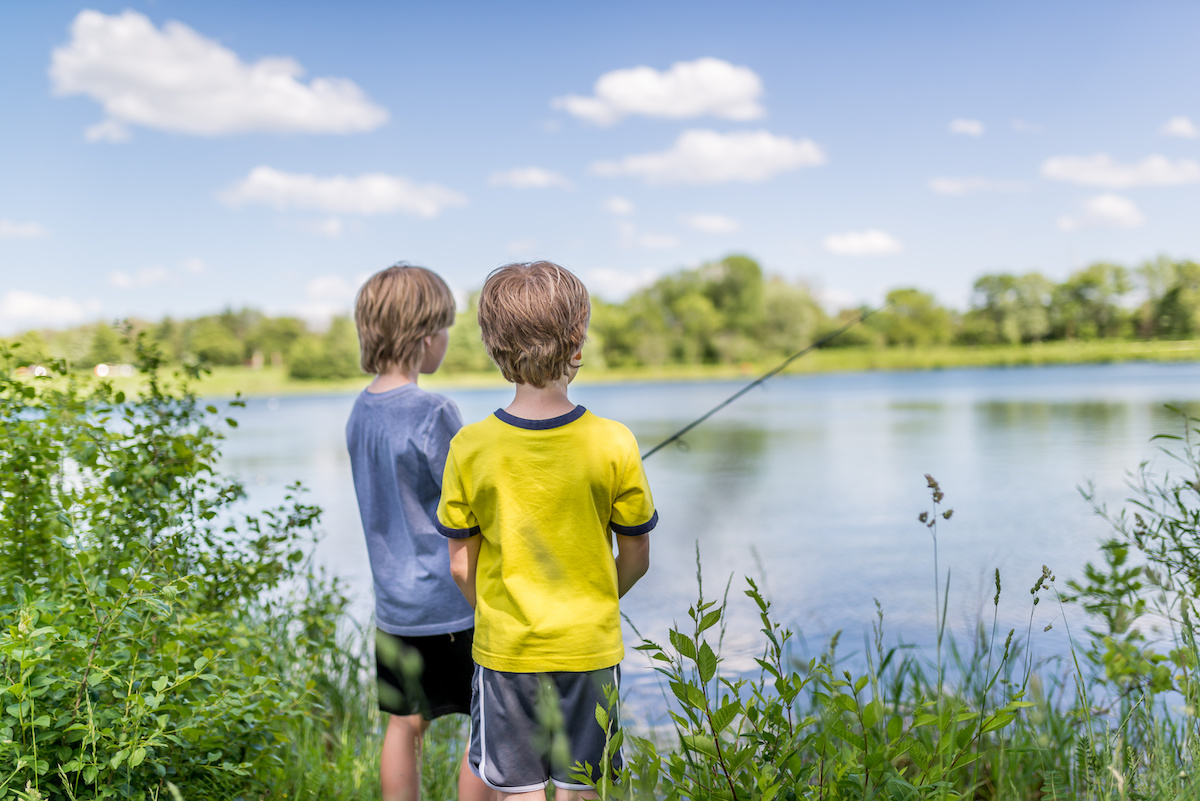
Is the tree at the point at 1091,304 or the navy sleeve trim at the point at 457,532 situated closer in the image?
the navy sleeve trim at the point at 457,532

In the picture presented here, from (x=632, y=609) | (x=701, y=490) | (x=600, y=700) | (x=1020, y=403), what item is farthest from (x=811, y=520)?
(x=1020, y=403)

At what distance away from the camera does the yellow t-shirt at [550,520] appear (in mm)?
1314

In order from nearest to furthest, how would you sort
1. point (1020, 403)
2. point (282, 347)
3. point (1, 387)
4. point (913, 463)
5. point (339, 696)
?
point (1, 387)
point (339, 696)
point (913, 463)
point (1020, 403)
point (282, 347)

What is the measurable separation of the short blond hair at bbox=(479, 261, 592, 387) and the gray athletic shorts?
0.52 metres

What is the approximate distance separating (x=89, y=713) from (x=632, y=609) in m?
3.41

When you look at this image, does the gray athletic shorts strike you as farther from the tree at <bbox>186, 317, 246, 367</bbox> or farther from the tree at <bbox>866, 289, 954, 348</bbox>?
the tree at <bbox>866, 289, 954, 348</bbox>

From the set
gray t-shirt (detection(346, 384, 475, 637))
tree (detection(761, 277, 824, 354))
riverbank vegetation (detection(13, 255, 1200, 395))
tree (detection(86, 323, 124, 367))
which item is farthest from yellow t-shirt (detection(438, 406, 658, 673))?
tree (detection(761, 277, 824, 354))

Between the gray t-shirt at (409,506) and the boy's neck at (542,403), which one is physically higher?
the boy's neck at (542,403)

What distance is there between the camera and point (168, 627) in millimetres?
→ 1688

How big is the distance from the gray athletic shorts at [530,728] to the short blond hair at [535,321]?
→ 52 centimetres

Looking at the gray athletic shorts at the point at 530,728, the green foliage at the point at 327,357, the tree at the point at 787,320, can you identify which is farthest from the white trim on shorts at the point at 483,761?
the tree at the point at 787,320

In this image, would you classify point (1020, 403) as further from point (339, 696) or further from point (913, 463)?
point (339, 696)

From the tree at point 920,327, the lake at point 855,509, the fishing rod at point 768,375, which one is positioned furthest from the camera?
the tree at point 920,327

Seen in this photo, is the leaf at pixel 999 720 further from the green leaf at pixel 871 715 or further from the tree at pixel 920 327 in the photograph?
the tree at pixel 920 327
